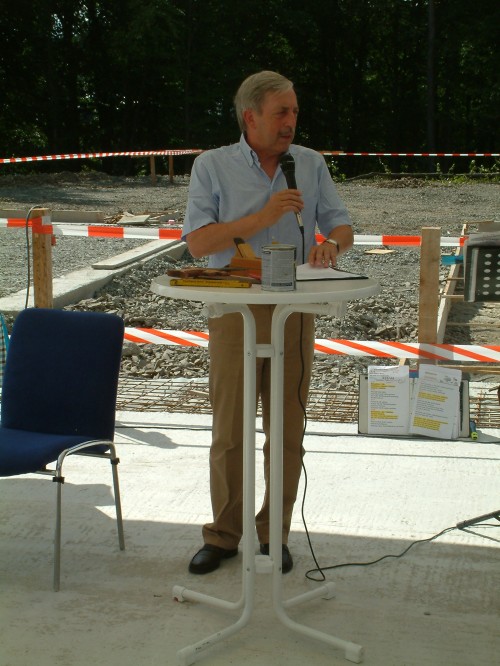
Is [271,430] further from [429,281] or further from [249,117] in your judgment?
[429,281]

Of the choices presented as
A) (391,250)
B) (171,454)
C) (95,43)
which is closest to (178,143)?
(95,43)

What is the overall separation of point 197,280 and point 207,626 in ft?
4.04

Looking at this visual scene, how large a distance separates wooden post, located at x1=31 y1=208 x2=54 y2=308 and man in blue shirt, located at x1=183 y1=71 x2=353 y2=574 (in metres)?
2.60

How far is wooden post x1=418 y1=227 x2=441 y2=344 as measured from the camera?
5.67 m

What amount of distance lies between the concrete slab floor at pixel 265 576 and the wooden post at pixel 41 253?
1.36 m

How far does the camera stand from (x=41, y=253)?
6.15 m

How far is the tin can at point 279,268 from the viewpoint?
2912mm

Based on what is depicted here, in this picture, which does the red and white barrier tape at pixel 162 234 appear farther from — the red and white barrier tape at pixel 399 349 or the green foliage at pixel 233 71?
the green foliage at pixel 233 71

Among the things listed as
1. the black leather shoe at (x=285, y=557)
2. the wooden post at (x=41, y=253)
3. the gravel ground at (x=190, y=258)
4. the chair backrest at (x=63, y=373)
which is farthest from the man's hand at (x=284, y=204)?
the gravel ground at (x=190, y=258)

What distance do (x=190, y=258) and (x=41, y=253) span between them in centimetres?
680

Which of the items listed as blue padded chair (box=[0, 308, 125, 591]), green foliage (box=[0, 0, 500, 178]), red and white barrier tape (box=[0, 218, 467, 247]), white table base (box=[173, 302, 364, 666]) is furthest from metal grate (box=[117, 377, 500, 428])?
green foliage (box=[0, 0, 500, 178])

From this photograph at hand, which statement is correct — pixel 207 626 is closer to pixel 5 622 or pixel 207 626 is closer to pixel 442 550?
pixel 5 622

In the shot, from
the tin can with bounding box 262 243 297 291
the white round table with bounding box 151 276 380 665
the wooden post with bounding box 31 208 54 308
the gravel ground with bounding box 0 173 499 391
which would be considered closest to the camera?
the tin can with bounding box 262 243 297 291

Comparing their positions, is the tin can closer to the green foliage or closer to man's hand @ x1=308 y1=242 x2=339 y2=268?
man's hand @ x1=308 y1=242 x2=339 y2=268
